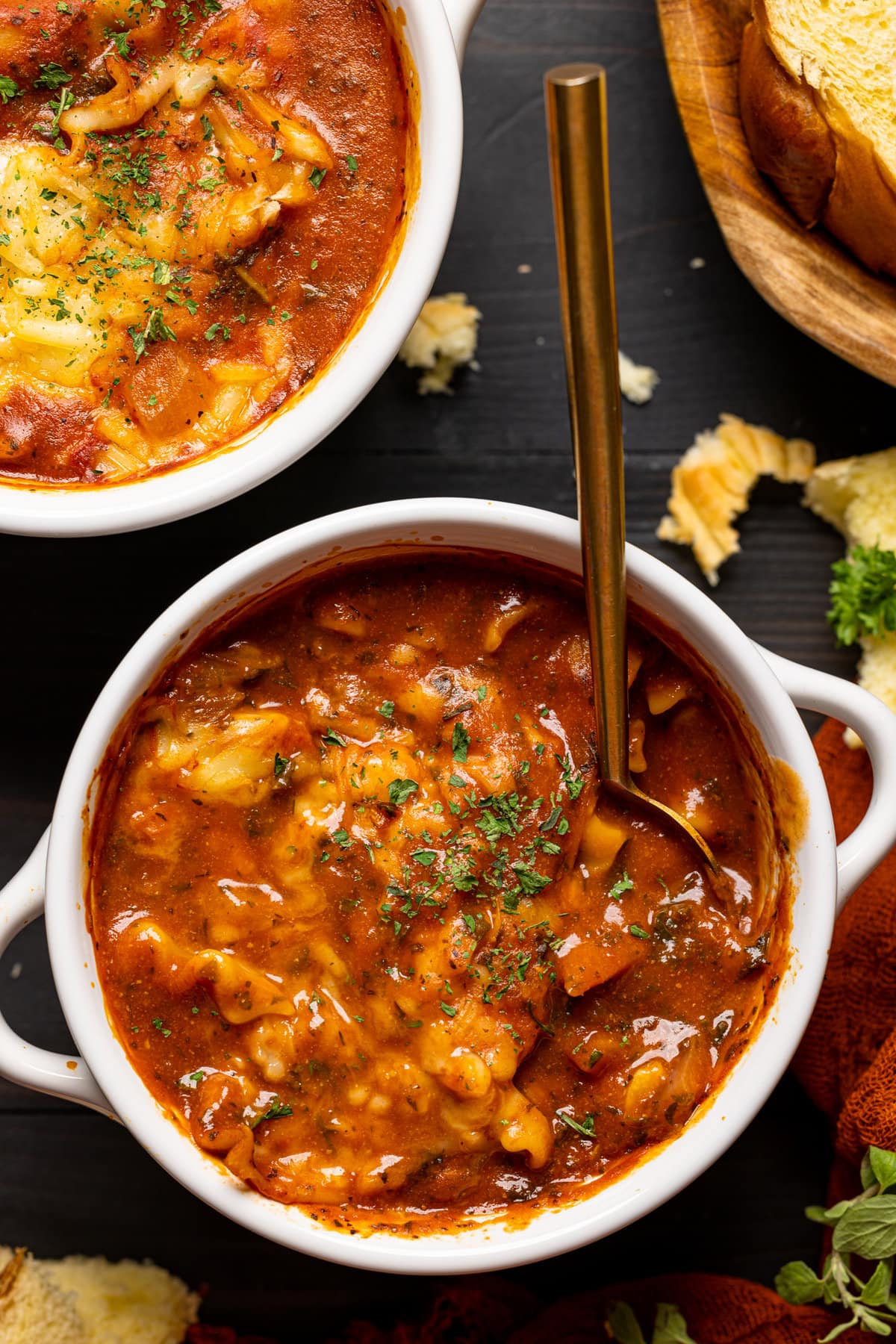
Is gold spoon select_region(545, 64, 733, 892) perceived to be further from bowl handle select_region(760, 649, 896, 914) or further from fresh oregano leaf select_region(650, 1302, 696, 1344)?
fresh oregano leaf select_region(650, 1302, 696, 1344)

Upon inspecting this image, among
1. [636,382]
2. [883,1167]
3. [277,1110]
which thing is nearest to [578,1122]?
[277,1110]

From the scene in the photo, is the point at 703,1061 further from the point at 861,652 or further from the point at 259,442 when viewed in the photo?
the point at 259,442

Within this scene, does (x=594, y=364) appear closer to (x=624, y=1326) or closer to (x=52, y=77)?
(x=52, y=77)

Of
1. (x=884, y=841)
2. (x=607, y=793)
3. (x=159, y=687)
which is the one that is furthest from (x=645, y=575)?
(x=159, y=687)

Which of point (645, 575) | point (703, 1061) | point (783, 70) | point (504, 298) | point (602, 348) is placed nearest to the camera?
point (602, 348)

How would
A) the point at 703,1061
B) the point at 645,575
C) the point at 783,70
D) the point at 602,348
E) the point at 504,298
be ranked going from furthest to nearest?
1. the point at 504,298
2. the point at 783,70
3. the point at 703,1061
4. the point at 645,575
5. the point at 602,348

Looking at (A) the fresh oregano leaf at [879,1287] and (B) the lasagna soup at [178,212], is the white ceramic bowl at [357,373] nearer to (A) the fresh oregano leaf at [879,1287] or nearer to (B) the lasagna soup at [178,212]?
(B) the lasagna soup at [178,212]

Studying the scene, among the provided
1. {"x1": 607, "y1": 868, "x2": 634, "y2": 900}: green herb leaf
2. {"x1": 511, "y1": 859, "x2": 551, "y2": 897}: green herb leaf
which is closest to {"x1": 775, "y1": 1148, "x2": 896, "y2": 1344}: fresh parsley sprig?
{"x1": 607, "y1": 868, "x2": 634, "y2": 900}: green herb leaf
